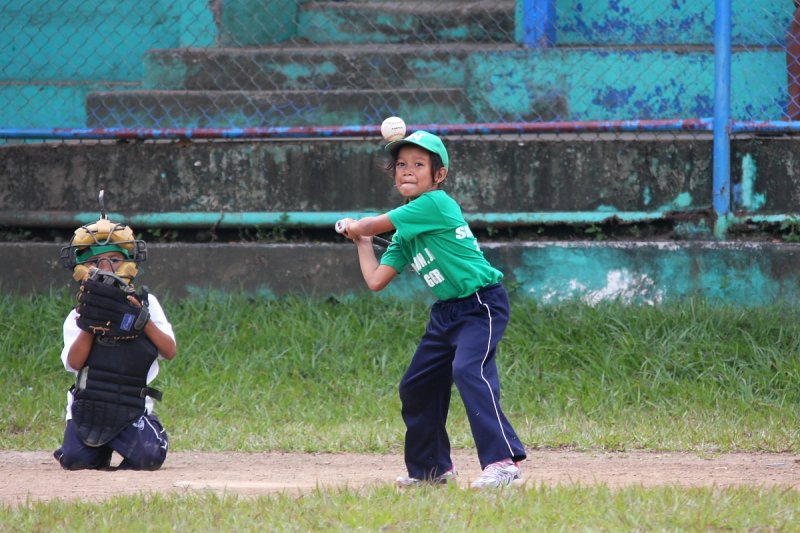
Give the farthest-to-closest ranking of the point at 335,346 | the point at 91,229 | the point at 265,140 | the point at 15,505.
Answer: the point at 265,140 → the point at 335,346 → the point at 91,229 → the point at 15,505

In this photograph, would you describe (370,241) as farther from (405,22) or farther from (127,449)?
(405,22)

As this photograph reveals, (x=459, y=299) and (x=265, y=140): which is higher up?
(x=265, y=140)

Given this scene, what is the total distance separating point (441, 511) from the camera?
3635 millimetres

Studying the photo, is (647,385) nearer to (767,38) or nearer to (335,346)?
(335,346)

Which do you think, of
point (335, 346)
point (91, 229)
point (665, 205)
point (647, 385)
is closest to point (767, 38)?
point (665, 205)

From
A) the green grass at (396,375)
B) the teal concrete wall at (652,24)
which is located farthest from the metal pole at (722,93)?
the teal concrete wall at (652,24)

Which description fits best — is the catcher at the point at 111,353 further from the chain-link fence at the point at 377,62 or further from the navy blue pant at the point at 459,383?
the chain-link fence at the point at 377,62

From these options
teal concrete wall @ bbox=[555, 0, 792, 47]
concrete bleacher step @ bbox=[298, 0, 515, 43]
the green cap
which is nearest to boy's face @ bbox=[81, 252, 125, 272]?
the green cap

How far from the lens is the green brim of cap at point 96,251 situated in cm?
465

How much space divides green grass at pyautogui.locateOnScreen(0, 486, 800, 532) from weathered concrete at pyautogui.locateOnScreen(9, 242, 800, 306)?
2.92m

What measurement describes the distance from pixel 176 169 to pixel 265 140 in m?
0.60

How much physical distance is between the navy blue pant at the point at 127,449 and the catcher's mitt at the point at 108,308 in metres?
0.43

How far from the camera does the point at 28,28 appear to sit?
28.4 feet

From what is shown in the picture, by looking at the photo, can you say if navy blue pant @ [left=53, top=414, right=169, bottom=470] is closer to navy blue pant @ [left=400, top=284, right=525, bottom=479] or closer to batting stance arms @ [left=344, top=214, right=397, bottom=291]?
navy blue pant @ [left=400, top=284, right=525, bottom=479]
